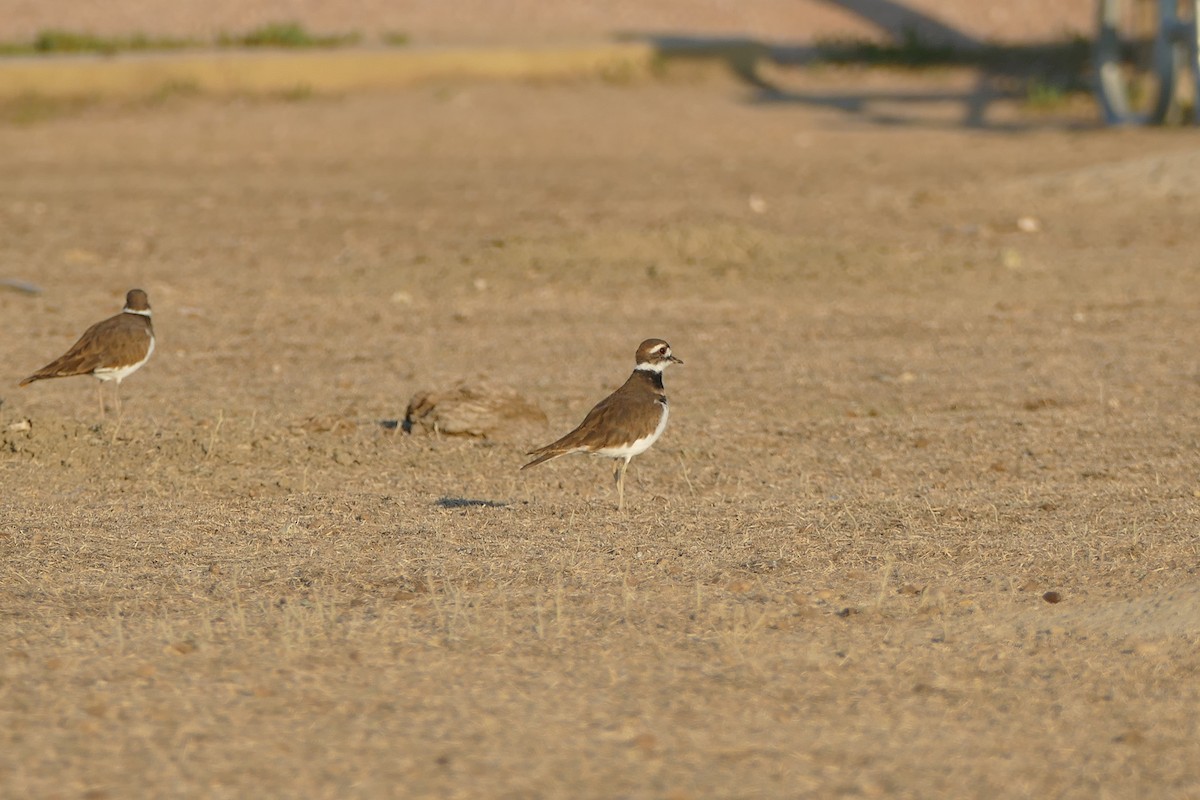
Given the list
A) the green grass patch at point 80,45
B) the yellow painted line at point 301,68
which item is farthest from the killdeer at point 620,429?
the green grass patch at point 80,45

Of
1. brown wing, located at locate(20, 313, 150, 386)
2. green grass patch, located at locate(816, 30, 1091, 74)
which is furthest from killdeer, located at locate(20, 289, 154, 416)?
green grass patch, located at locate(816, 30, 1091, 74)

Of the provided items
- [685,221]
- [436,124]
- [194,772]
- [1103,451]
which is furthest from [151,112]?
[194,772]

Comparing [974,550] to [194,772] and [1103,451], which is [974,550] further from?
[194,772]

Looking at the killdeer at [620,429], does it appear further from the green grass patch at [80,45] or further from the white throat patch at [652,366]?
the green grass patch at [80,45]

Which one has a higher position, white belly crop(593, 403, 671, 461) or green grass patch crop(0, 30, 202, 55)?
green grass patch crop(0, 30, 202, 55)

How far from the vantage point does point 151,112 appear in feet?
76.9

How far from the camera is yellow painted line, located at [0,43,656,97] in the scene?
24.0m

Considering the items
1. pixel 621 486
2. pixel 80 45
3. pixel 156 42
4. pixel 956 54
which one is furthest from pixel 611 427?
pixel 956 54

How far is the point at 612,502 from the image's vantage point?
25.7ft

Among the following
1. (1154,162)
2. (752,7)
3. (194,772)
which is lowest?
(194,772)

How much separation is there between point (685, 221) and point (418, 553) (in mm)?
9645

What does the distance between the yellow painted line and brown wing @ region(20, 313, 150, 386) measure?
16.0m

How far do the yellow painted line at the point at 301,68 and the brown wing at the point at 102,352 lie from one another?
16.0m

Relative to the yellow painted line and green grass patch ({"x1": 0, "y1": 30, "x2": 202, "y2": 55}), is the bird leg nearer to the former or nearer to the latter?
the yellow painted line
